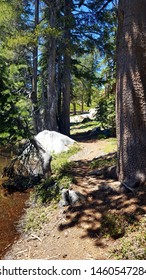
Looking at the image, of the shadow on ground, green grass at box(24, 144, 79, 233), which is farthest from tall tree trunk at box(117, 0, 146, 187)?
green grass at box(24, 144, 79, 233)

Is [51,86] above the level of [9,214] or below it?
above

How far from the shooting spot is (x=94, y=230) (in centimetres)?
478

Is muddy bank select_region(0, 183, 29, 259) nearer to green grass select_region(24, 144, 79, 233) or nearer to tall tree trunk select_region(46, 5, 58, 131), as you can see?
green grass select_region(24, 144, 79, 233)

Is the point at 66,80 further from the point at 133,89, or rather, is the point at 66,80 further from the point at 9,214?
the point at 133,89

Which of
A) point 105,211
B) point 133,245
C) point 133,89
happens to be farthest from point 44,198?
point 133,89

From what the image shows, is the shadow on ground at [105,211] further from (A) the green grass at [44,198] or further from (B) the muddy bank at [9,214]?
(B) the muddy bank at [9,214]

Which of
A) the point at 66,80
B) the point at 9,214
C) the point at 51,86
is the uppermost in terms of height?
the point at 66,80

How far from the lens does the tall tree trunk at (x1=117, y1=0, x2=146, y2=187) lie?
17.6ft

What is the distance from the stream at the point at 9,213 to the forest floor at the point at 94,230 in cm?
20

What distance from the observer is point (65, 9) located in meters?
15.0

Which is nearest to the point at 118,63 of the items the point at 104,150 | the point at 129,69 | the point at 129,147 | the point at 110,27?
the point at 129,69

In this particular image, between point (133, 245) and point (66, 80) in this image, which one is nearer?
point (133, 245)

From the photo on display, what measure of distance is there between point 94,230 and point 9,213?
308cm
